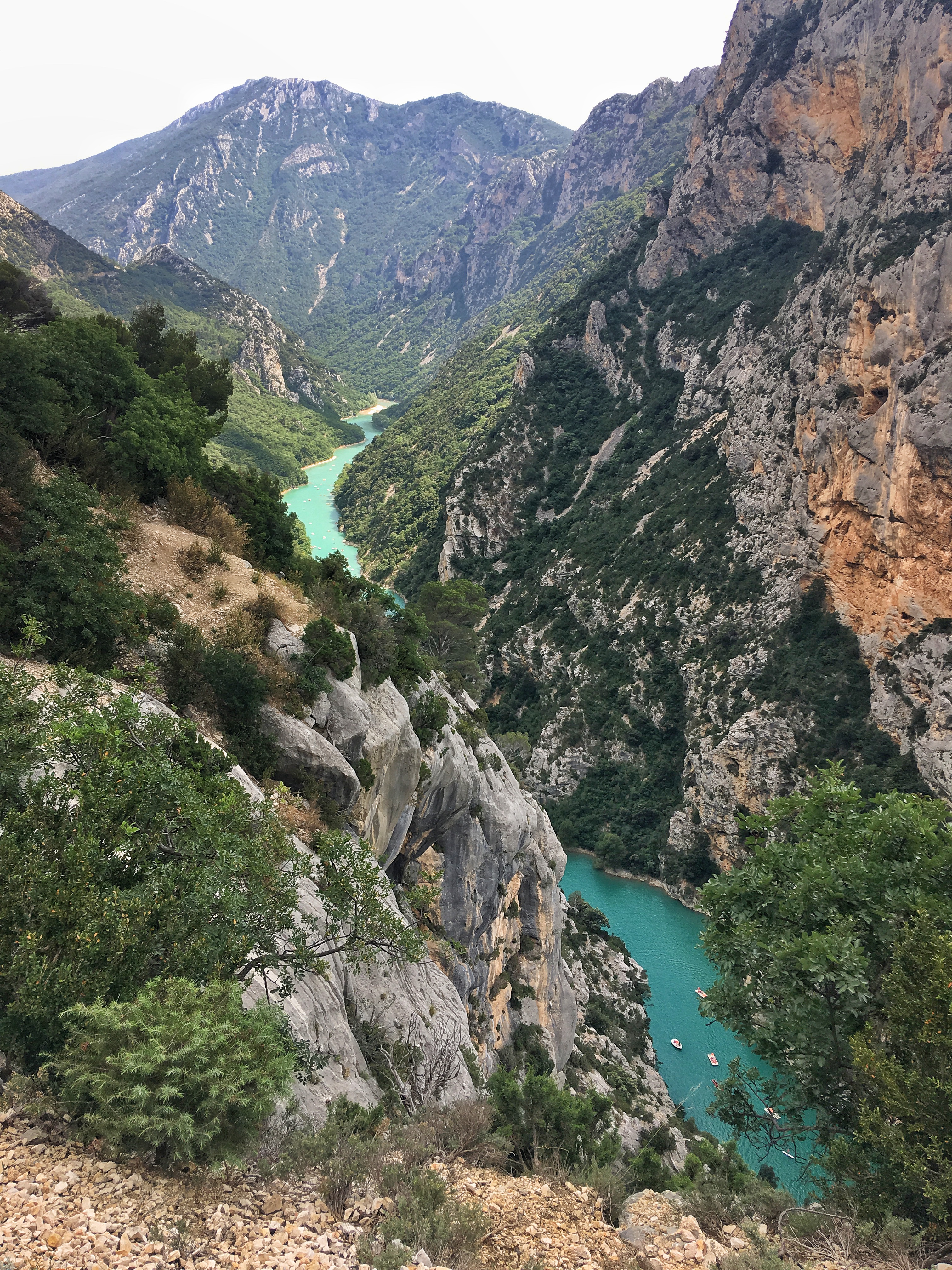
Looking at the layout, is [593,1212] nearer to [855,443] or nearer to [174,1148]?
[174,1148]

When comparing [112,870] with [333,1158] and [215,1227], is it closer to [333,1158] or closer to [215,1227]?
[215,1227]

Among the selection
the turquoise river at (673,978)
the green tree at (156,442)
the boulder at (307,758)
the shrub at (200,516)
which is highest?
the green tree at (156,442)

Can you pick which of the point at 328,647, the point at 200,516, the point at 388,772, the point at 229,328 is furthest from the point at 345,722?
the point at 229,328

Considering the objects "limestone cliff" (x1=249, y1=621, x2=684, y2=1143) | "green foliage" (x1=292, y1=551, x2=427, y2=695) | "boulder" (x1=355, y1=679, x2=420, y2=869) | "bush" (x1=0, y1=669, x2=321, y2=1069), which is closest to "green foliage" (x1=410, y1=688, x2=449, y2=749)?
"limestone cliff" (x1=249, y1=621, x2=684, y2=1143)

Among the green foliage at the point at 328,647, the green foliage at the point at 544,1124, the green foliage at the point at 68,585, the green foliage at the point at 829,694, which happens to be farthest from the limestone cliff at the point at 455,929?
the green foliage at the point at 829,694

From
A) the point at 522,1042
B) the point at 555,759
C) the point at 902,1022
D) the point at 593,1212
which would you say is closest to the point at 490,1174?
the point at 593,1212

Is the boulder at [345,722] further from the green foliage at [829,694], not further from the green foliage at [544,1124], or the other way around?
the green foliage at [829,694]
